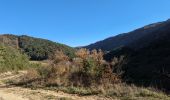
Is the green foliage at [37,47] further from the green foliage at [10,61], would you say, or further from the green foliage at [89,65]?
the green foliage at [89,65]

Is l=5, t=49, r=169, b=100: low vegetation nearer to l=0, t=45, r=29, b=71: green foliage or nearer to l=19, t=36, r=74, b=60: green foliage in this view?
l=0, t=45, r=29, b=71: green foliage

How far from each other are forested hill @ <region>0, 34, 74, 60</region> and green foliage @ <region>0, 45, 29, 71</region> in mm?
40385

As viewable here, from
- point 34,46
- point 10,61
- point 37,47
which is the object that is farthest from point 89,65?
point 34,46

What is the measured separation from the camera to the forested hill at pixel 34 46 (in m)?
114

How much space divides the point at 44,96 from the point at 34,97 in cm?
56

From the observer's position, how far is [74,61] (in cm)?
2877

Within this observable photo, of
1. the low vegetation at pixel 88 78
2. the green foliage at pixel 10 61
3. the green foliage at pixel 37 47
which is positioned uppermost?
the green foliage at pixel 37 47

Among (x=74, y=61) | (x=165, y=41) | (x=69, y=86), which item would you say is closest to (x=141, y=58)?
(x=165, y=41)

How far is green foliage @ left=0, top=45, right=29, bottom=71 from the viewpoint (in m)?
58.4

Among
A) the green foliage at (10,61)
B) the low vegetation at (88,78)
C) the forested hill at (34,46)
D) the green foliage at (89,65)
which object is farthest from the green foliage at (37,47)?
the green foliage at (89,65)

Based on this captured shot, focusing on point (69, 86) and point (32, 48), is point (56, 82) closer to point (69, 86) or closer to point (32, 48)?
point (69, 86)

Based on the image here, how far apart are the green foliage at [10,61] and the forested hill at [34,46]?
40.4 meters

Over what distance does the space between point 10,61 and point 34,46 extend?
61.0m

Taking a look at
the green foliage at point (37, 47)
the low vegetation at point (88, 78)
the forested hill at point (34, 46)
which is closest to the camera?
the low vegetation at point (88, 78)
